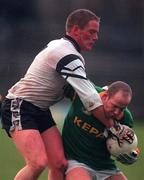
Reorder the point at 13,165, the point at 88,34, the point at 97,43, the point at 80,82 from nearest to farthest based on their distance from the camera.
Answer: the point at 80,82 < the point at 88,34 < the point at 13,165 < the point at 97,43

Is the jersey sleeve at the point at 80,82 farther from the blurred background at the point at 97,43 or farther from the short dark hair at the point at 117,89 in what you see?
the blurred background at the point at 97,43

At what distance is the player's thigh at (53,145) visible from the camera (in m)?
7.61

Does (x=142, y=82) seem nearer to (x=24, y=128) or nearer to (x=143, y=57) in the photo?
(x=143, y=57)

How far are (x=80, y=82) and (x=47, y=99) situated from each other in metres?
0.44

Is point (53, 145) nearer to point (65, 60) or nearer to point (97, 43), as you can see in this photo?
point (65, 60)

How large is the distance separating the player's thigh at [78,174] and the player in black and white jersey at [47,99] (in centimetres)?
8

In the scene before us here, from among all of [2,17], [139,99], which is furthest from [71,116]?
[2,17]

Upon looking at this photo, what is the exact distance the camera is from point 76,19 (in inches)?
298

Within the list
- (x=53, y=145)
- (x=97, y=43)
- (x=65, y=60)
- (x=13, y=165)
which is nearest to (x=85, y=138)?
(x=53, y=145)

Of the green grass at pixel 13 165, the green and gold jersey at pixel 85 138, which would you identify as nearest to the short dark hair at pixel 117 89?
the green and gold jersey at pixel 85 138

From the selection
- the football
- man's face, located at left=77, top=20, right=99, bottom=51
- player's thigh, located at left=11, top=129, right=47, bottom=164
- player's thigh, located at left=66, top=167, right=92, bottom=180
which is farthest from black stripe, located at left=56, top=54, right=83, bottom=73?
player's thigh, located at left=66, top=167, right=92, bottom=180

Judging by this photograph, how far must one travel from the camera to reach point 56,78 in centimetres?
757

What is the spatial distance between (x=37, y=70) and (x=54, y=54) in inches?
9.7

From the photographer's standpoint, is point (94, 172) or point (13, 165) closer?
point (94, 172)
